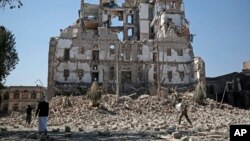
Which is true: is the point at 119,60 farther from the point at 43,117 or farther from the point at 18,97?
the point at 43,117

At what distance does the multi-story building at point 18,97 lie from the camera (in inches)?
2297

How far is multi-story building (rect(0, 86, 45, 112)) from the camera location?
191 ft

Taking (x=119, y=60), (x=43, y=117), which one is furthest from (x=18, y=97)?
(x=43, y=117)

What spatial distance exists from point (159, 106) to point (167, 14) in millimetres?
25494

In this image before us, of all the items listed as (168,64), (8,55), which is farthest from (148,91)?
(8,55)

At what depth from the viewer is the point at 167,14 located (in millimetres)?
52781

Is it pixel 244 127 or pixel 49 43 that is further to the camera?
pixel 49 43

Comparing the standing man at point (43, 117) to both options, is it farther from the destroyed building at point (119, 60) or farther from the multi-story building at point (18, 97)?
the multi-story building at point (18, 97)

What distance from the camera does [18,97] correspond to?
58688 millimetres

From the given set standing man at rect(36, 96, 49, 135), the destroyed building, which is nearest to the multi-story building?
the destroyed building

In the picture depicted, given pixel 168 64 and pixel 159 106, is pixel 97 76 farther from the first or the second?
pixel 159 106

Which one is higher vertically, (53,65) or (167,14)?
(167,14)

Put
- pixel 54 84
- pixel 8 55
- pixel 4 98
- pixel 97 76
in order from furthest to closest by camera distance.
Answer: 1. pixel 4 98
2. pixel 97 76
3. pixel 54 84
4. pixel 8 55

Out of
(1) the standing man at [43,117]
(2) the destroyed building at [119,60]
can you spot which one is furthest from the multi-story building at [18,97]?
(1) the standing man at [43,117]
